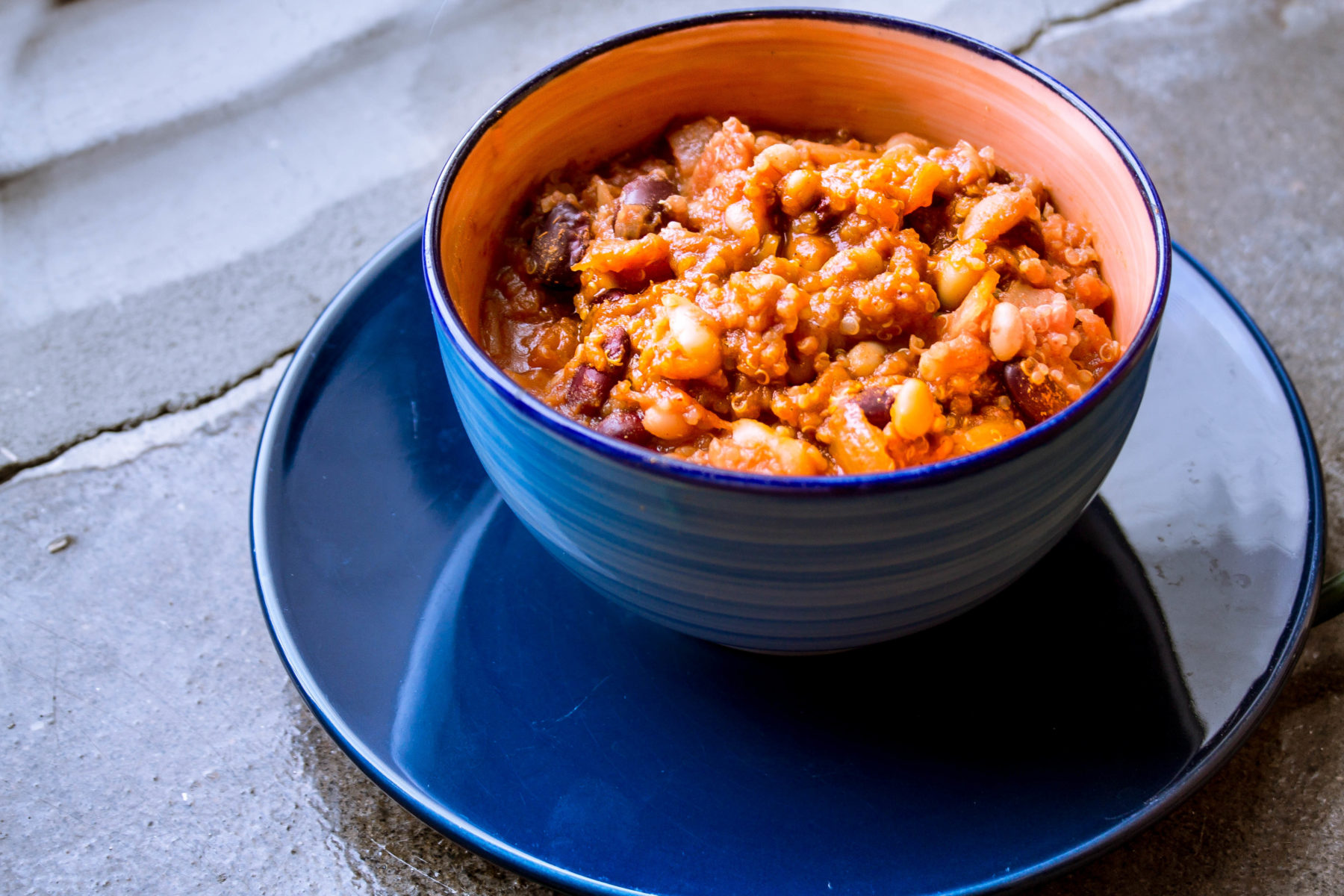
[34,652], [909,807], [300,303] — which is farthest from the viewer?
[300,303]

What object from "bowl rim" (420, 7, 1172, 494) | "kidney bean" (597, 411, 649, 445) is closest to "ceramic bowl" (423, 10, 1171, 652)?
"bowl rim" (420, 7, 1172, 494)

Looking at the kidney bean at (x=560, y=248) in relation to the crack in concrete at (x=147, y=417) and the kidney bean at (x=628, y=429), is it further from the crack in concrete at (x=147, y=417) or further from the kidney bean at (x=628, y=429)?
the crack in concrete at (x=147, y=417)

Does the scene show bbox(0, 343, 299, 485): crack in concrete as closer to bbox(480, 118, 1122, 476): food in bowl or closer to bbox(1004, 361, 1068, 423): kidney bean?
bbox(480, 118, 1122, 476): food in bowl

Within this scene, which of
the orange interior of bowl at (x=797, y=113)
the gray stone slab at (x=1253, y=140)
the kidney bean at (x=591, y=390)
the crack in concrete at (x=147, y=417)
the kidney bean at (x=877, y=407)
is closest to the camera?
the kidney bean at (x=877, y=407)

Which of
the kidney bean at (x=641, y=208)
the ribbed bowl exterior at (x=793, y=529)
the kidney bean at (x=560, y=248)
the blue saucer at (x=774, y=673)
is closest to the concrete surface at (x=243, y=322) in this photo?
the blue saucer at (x=774, y=673)

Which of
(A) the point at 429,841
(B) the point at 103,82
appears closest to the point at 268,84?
(B) the point at 103,82

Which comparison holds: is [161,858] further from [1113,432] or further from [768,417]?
[1113,432]
